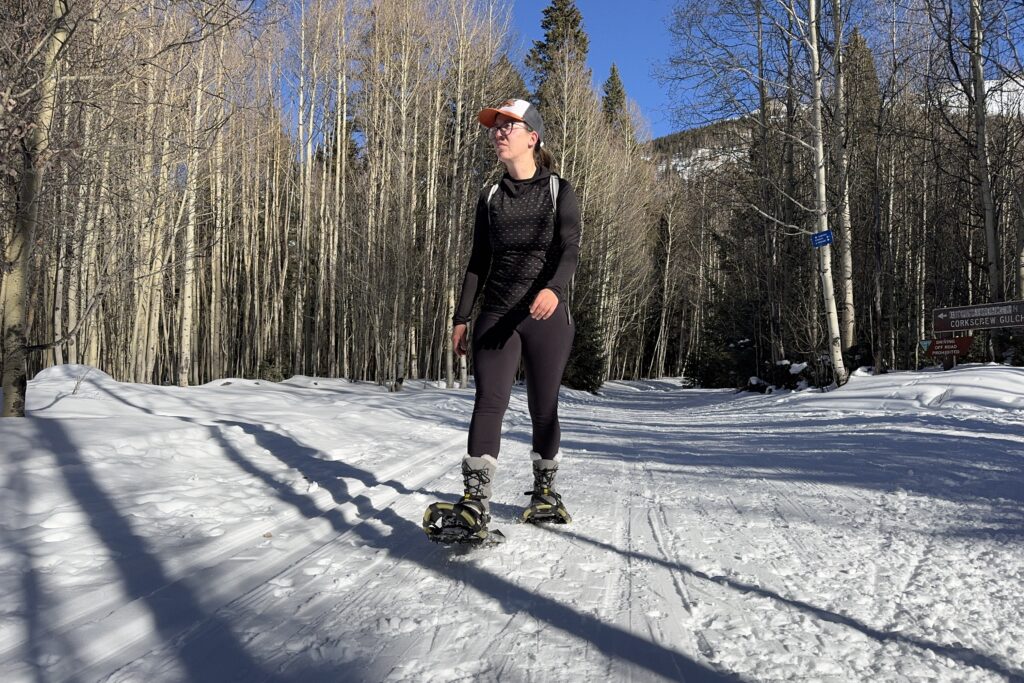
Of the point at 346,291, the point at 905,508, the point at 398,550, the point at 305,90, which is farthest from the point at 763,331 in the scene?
the point at 398,550

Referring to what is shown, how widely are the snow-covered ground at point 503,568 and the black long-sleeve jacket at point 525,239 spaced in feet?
3.29

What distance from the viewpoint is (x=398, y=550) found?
7.55 ft

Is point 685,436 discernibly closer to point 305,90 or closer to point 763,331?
point 763,331

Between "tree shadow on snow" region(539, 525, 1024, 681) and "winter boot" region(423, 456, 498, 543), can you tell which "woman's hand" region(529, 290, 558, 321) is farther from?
"tree shadow on snow" region(539, 525, 1024, 681)

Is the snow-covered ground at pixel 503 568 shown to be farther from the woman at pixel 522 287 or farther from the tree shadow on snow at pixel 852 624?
the woman at pixel 522 287

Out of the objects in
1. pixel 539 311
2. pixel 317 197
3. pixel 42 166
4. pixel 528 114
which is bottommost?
pixel 539 311

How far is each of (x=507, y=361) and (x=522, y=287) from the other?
0.32 metres

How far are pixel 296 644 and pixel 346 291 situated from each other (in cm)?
1801

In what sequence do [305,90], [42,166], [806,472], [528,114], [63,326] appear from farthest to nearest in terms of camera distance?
[305,90], [63,326], [42,166], [806,472], [528,114]

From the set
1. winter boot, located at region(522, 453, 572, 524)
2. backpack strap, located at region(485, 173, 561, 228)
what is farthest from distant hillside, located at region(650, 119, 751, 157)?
winter boot, located at region(522, 453, 572, 524)

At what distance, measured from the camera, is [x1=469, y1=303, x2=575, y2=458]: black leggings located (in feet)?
8.31

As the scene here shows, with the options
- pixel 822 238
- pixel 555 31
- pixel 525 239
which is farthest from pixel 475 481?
pixel 555 31

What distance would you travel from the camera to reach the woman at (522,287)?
256 centimetres

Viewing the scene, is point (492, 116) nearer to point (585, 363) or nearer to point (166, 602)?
point (166, 602)
